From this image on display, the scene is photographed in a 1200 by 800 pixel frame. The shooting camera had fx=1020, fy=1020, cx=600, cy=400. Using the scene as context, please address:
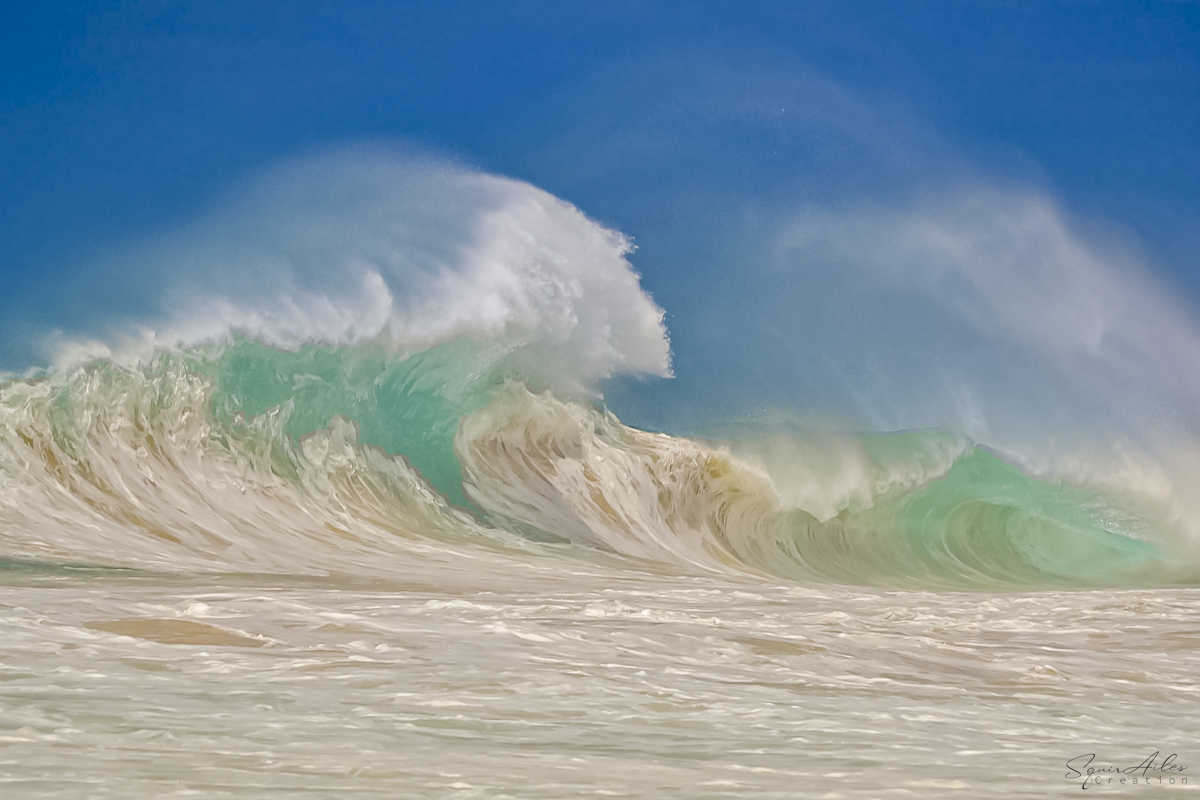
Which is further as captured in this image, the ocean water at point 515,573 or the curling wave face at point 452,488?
the curling wave face at point 452,488

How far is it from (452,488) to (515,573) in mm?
2195

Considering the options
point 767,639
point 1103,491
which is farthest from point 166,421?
point 1103,491

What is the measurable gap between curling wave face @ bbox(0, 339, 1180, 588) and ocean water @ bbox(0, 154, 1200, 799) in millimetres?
34

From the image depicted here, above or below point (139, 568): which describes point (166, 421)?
above

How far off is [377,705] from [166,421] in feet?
20.2

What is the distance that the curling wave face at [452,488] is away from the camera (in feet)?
22.4

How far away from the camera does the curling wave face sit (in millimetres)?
6840

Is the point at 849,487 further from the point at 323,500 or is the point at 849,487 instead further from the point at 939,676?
the point at 939,676

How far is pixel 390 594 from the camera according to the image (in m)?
4.78

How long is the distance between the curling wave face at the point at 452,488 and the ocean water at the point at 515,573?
34 millimetres

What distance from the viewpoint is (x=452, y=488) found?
841 centimetres

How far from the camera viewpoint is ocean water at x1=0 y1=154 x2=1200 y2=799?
2.09m

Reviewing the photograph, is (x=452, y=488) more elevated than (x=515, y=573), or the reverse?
(x=452, y=488)

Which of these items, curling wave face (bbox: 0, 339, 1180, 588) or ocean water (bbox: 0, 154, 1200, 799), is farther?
curling wave face (bbox: 0, 339, 1180, 588)
